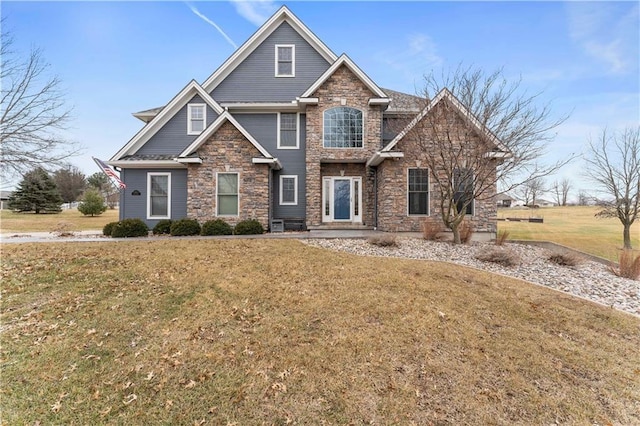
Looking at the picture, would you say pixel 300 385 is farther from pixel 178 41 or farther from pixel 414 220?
pixel 178 41

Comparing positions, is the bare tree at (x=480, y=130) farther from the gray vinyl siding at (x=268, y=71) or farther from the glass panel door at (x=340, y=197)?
the gray vinyl siding at (x=268, y=71)

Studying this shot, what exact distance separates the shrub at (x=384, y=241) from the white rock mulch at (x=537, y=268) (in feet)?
0.66

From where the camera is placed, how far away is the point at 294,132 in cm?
1448

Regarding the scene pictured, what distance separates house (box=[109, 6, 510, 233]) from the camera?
1238cm

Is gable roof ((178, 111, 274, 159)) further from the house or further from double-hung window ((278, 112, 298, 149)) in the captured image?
double-hung window ((278, 112, 298, 149))

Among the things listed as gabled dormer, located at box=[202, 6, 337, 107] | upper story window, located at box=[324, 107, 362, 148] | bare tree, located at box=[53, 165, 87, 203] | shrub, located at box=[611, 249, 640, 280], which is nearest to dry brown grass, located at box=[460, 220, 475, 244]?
shrub, located at box=[611, 249, 640, 280]

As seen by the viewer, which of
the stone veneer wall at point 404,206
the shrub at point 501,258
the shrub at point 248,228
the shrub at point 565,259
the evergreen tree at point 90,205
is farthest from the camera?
the evergreen tree at point 90,205

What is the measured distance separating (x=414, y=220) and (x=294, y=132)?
7.66 m

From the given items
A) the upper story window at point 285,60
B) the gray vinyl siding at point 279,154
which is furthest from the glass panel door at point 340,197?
the upper story window at point 285,60

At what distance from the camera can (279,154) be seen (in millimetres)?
14375

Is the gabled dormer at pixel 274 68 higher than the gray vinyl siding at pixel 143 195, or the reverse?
the gabled dormer at pixel 274 68

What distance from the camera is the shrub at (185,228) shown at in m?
11.4

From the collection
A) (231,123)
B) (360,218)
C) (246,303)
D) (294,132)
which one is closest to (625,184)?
(360,218)

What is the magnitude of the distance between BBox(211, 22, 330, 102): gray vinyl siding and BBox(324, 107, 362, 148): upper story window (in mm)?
2738
